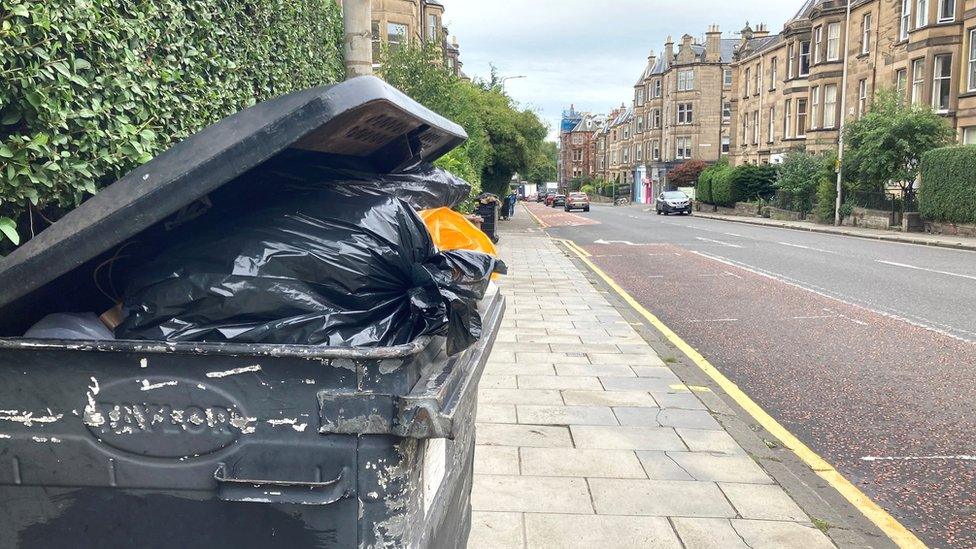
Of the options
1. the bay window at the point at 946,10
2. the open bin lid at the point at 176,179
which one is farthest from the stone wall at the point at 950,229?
the open bin lid at the point at 176,179

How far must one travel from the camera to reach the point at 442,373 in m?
1.83

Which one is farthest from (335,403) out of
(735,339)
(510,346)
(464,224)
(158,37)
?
(735,339)

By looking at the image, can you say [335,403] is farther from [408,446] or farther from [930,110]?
[930,110]

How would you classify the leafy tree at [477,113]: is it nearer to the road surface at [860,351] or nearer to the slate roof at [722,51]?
the road surface at [860,351]

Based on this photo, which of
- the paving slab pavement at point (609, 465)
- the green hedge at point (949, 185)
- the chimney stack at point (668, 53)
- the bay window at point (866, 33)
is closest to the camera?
the paving slab pavement at point (609, 465)

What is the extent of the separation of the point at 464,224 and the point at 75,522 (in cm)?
170

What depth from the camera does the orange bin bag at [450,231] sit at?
279 cm

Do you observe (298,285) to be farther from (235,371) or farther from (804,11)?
(804,11)

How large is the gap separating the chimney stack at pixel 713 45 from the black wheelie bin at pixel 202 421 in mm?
79148

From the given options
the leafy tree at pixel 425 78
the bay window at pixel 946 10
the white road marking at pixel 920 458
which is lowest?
the white road marking at pixel 920 458

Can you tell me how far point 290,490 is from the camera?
1.66 meters

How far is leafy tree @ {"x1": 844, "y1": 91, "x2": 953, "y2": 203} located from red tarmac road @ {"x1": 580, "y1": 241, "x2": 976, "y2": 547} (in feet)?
58.7

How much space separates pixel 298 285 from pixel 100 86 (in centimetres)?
175

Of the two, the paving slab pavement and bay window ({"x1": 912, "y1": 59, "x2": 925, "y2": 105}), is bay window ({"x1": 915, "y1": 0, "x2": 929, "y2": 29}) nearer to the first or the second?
bay window ({"x1": 912, "y1": 59, "x2": 925, "y2": 105})
